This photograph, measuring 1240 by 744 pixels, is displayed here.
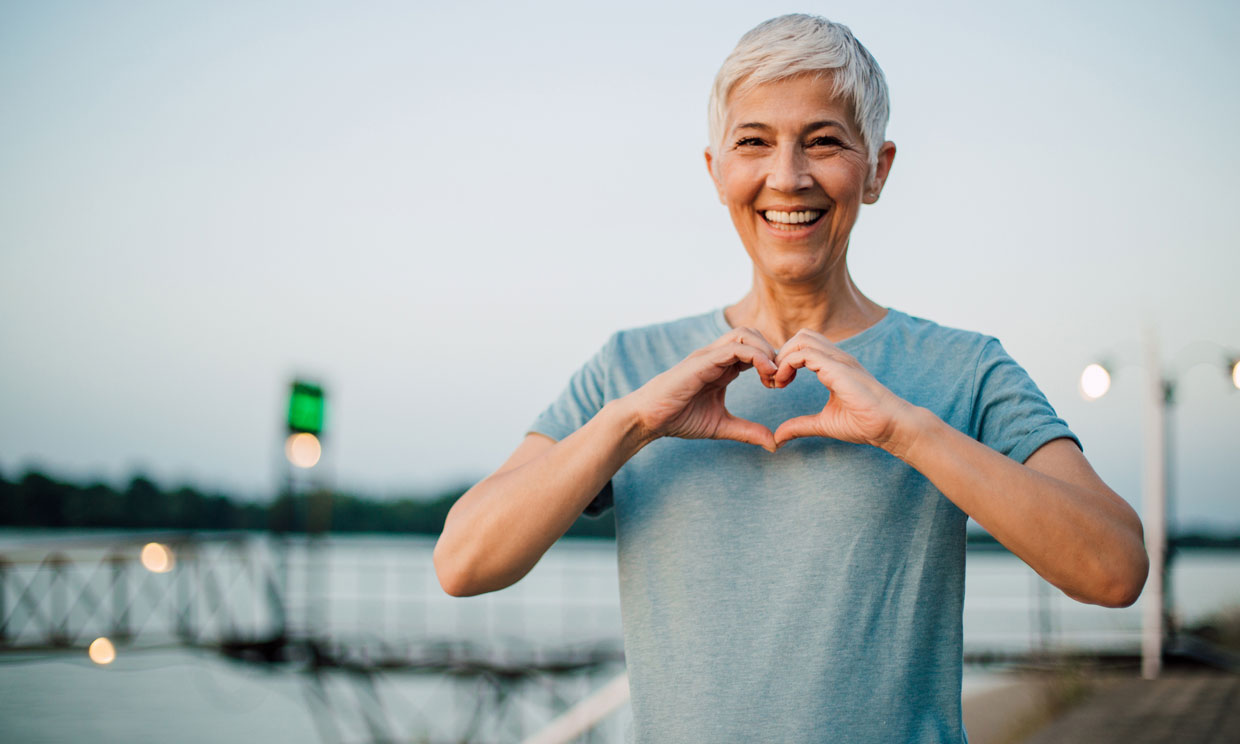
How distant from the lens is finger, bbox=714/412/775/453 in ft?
4.09

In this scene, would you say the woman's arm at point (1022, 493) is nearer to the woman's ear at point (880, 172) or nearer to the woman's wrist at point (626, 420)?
the woman's wrist at point (626, 420)

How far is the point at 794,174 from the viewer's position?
50.1 inches

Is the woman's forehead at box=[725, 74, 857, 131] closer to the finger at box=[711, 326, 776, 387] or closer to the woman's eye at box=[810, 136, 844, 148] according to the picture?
the woman's eye at box=[810, 136, 844, 148]

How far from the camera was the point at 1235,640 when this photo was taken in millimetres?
11328

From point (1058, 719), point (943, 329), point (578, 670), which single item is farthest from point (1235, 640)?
point (943, 329)

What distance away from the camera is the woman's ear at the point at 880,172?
139cm

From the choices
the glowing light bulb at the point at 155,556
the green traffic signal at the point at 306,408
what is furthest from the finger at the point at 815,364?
the glowing light bulb at the point at 155,556

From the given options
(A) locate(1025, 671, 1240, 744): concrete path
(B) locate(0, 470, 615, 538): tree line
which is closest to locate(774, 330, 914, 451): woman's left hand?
(A) locate(1025, 671, 1240, 744): concrete path

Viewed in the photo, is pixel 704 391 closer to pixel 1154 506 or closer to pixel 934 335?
pixel 934 335

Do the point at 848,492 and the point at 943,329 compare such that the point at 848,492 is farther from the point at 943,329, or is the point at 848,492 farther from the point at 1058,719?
the point at 1058,719

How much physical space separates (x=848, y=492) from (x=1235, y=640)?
1309cm

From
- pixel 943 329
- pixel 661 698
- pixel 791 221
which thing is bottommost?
pixel 661 698

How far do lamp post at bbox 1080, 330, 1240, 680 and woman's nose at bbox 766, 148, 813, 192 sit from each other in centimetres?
968

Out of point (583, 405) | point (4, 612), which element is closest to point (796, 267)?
point (583, 405)
